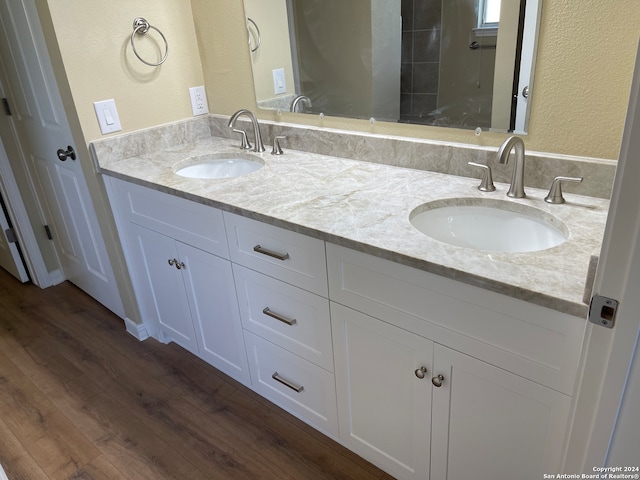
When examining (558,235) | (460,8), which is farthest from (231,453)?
(460,8)

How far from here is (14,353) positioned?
2.33m

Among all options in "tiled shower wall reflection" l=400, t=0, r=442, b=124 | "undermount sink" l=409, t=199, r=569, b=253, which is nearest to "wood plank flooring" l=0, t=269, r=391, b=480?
"undermount sink" l=409, t=199, r=569, b=253

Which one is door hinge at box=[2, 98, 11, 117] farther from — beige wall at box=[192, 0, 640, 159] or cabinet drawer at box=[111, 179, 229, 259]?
beige wall at box=[192, 0, 640, 159]

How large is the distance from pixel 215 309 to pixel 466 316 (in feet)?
3.41

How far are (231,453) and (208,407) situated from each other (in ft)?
0.84

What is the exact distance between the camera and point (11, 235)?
277cm

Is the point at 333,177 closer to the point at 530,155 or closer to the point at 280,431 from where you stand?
the point at 530,155

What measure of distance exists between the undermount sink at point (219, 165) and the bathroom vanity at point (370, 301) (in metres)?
0.03

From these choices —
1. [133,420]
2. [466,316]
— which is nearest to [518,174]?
[466,316]

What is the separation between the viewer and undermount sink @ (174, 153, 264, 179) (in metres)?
2.05

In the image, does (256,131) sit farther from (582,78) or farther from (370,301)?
(582,78)

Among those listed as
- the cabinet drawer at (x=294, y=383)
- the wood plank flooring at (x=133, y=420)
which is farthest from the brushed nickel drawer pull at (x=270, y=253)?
the wood plank flooring at (x=133, y=420)

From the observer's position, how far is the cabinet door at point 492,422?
107 cm

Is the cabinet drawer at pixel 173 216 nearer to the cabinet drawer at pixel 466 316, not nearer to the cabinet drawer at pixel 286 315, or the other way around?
the cabinet drawer at pixel 286 315
